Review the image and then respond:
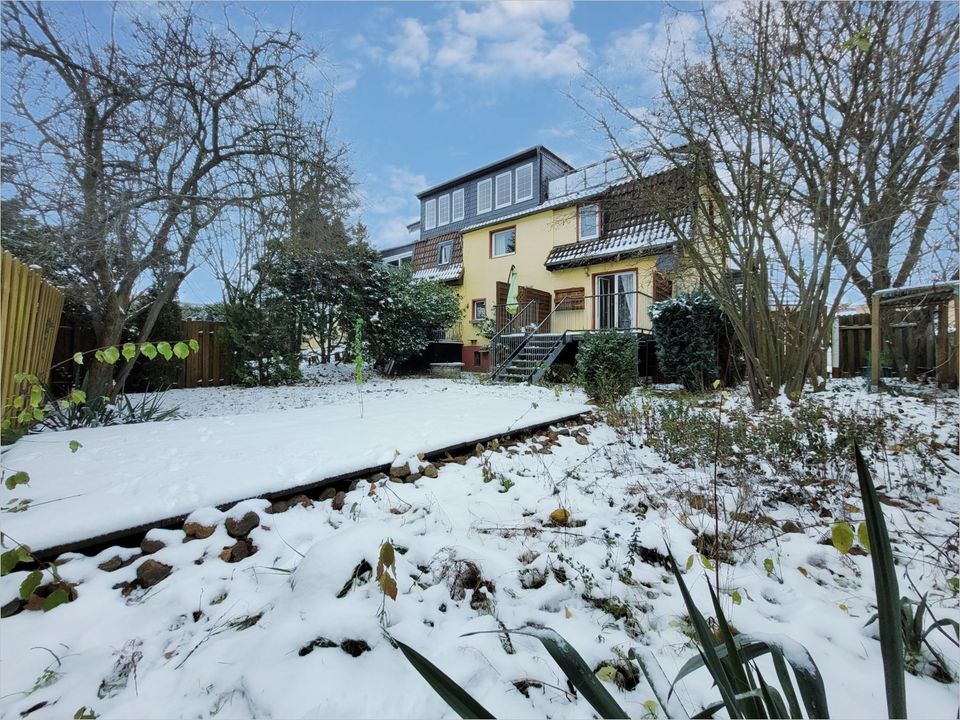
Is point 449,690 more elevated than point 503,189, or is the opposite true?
point 503,189

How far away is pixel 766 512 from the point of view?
2121 millimetres

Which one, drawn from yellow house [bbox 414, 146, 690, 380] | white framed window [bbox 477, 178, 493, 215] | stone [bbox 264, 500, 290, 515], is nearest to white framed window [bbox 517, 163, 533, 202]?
yellow house [bbox 414, 146, 690, 380]

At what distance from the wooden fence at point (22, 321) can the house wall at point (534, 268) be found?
9.50 m

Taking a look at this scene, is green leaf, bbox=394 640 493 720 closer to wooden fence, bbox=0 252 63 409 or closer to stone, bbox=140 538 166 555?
stone, bbox=140 538 166 555

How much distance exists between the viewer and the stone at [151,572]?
1.50 m

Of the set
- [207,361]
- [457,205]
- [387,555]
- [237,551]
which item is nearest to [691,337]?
[387,555]

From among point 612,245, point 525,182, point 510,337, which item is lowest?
point 510,337

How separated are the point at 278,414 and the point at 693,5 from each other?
6.42 meters

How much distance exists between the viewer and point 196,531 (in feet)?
5.90

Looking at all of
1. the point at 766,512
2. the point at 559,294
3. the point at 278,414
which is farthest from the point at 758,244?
the point at 559,294

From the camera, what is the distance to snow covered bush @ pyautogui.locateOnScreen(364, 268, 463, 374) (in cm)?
941

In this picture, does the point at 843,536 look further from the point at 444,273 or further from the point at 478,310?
the point at 444,273

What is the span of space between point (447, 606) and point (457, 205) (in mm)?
16342

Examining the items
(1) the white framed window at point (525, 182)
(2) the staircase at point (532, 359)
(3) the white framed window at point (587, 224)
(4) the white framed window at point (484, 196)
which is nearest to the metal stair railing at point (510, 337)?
(2) the staircase at point (532, 359)
